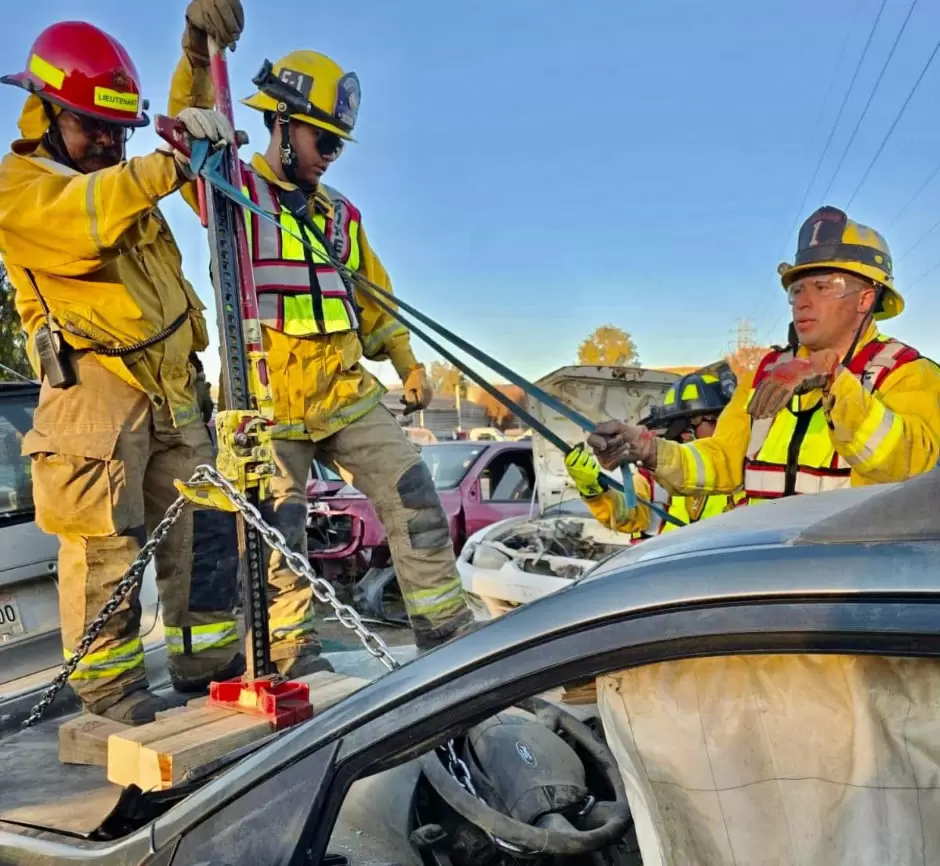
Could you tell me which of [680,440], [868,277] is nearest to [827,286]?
[868,277]

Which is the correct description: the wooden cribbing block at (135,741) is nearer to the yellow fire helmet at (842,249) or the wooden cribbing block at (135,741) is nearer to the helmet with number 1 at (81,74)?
the helmet with number 1 at (81,74)

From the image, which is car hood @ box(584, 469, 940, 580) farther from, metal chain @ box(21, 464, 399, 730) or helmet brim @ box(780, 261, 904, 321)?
helmet brim @ box(780, 261, 904, 321)

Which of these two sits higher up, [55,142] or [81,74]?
[81,74]

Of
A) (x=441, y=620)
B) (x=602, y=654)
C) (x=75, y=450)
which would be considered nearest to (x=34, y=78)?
(x=75, y=450)

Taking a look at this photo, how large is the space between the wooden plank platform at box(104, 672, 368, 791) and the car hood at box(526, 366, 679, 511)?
4.43m

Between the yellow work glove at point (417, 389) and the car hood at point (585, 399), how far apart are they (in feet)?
8.61

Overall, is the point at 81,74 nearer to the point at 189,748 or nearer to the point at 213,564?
the point at 213,564

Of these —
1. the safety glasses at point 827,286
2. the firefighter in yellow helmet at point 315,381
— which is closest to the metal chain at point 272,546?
the firefighter in yellow helmet at point 315,381

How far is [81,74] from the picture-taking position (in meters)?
2.54

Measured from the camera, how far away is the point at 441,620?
10.0 ft

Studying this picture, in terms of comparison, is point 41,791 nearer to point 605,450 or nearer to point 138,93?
point 605,450

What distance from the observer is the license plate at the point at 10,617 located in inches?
112

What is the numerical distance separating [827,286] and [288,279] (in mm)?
1867

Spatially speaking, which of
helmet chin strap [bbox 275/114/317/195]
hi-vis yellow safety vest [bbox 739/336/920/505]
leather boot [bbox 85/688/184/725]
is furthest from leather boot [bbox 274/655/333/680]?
helmet chin strap [bbox 275/114/317/195]
